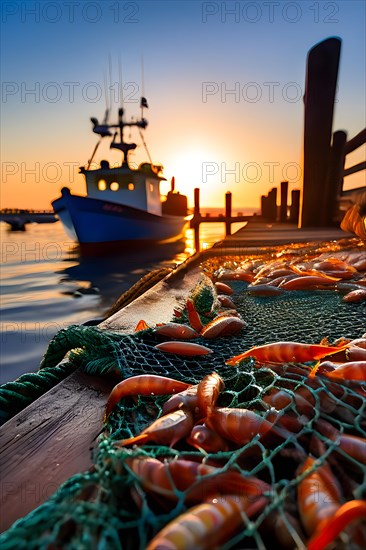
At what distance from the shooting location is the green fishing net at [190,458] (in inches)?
31.6

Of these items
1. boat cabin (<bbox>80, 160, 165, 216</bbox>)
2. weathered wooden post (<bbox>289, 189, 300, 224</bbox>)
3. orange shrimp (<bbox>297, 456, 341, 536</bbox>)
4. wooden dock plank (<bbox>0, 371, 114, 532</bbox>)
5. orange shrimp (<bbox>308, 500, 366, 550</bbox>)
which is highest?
boat cabin (<bbox>80, 160, 165, 216</bbox>)

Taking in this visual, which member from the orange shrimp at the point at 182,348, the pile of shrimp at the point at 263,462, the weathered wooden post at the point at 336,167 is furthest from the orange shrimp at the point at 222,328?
the weathered wooden post at the point at 336,167

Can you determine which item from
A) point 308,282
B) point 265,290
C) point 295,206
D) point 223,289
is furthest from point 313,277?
point 295,206

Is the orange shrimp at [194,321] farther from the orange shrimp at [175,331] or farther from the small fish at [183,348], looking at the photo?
the small fish at [183,348]

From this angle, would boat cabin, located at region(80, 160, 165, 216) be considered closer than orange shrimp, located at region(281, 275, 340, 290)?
No

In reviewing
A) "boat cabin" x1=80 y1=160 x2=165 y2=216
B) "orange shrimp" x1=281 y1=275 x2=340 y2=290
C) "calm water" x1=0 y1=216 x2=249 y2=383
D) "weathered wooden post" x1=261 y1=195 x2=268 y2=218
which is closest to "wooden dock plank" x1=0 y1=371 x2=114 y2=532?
"orange shrimp" x1=281 y1=275 x2=340 y2=290

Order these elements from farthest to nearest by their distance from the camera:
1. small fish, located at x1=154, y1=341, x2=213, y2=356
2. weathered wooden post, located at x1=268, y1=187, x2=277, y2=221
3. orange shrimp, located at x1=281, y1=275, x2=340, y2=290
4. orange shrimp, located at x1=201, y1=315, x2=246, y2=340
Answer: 1. weathered wooden post, located at x1=268, y1=187, x2=277, y2=221
2. orange shrimp, located at x1=281, y1=275, x2=340, y2=290
3. orange shrimp, located at x1=201, y1=315, x2=246, y2=340
4. small fish, located at x1=154, y1=341, x2=213, y2=356

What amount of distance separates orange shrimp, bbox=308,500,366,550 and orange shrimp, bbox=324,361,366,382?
0.63 m

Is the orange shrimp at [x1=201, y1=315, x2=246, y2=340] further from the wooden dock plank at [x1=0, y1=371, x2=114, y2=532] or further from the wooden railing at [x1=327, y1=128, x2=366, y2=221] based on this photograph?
the wooden railing at [x1=327, y1=128, x2=366, y2=221]

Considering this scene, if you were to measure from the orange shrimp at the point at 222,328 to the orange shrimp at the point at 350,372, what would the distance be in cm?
104

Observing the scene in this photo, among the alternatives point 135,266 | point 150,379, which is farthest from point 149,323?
point 135,266

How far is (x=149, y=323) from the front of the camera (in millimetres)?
2957

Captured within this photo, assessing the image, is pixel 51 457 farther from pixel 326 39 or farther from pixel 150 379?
pixel 326 39

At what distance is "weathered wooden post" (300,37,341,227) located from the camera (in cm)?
900
